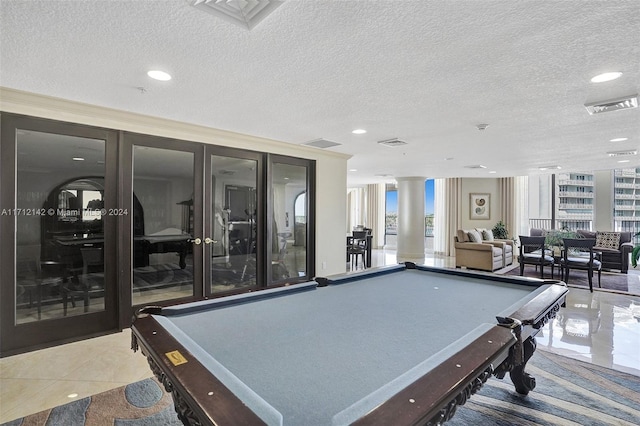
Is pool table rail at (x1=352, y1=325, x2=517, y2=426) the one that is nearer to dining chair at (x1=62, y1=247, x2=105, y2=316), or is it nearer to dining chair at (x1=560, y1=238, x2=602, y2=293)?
dining chair at (x1=62, y1=247, x2=105, y2=316)

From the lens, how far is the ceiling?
1669mm

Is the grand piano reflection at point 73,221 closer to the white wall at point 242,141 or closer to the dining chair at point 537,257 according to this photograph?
the white wall at point 242,141

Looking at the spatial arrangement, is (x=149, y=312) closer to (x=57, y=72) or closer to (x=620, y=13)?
(x=57, y=72)

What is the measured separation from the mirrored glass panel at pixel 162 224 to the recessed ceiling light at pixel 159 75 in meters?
1.53

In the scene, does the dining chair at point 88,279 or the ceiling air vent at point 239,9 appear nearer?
the ceiling air vent at point 239,9

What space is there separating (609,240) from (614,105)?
6307 mm

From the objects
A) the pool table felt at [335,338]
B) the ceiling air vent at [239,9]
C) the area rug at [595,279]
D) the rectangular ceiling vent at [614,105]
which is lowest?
the area rug at [595,279]

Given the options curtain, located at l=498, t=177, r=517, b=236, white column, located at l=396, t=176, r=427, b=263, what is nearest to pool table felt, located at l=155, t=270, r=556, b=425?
white column, located at l=396, t=176, r=427, b=263

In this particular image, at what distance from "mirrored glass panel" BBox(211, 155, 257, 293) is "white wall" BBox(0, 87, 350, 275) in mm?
365

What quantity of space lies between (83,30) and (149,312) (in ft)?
5.48

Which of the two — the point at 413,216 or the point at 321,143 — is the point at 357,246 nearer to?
the point at 413,216

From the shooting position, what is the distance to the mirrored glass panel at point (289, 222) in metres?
5.11

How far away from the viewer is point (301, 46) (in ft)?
6.57

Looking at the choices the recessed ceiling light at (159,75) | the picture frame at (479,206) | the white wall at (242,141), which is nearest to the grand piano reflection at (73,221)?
the white wall at (242,141)
